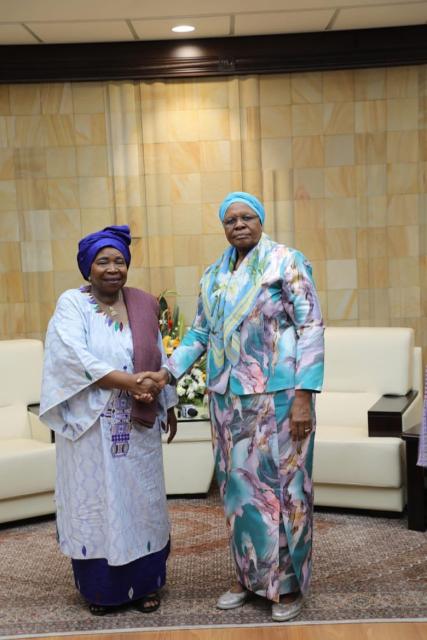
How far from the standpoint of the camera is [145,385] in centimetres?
327

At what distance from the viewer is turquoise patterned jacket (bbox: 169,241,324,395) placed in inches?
126

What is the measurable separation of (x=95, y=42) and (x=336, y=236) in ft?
7.17

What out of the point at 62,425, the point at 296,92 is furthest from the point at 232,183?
the point at 62,425

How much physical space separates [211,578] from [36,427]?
173cm

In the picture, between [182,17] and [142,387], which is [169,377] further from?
[182,17]

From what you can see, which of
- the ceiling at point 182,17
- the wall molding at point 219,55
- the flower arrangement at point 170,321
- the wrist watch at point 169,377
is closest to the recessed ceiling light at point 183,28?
the ceiling at point 182,17

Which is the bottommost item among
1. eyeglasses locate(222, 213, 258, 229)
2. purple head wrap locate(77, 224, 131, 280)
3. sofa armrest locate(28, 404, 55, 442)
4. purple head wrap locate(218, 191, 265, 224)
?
sofa armrest locate(28, 404, 55, 442)

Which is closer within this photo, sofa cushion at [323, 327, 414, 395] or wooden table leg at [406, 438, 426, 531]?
wooden table leg at [406, 438, 426, 531]

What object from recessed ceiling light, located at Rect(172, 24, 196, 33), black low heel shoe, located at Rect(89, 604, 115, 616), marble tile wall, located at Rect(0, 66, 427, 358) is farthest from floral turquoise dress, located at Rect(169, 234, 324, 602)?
marble tile wall, located at Rect(0, 66, 427, 358)

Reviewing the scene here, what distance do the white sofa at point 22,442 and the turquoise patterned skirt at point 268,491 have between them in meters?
1.59

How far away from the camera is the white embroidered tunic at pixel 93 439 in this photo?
10.8 feet

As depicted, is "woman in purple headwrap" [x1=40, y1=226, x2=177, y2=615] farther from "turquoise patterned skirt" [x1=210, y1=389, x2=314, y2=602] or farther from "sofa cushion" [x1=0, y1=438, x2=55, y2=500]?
"sofa cushion" [x1=0, y1=438, x2=55, y2=500]

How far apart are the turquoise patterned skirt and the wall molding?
3338 mm

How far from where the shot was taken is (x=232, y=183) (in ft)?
20.1
